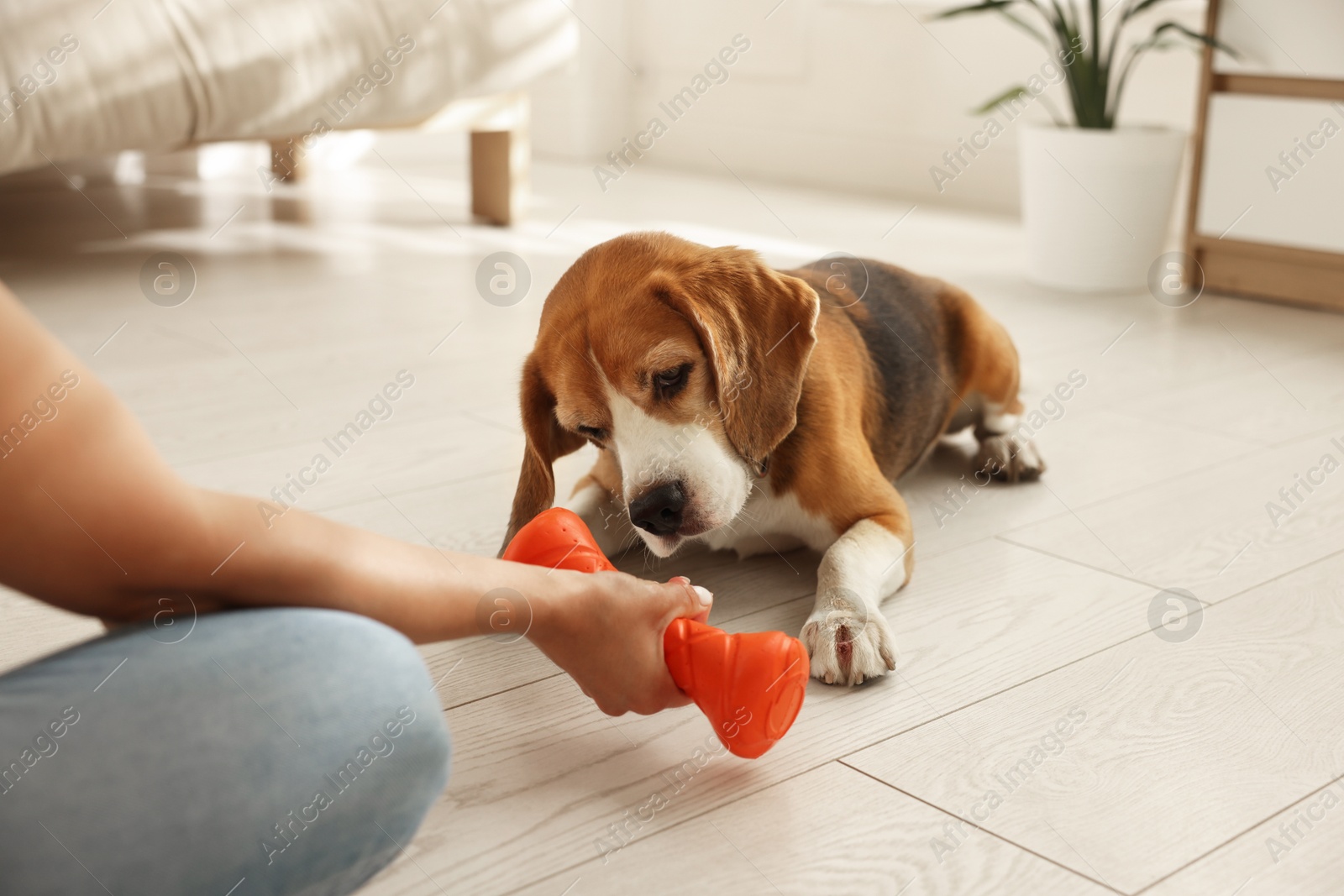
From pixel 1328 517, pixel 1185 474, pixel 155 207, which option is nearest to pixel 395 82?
pixel 155 207

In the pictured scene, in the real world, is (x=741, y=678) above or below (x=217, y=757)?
below

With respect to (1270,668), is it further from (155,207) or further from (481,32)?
(155,207)

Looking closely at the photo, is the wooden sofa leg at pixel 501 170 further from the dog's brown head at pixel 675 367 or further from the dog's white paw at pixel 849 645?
the dog's white paw at pixel 849 645

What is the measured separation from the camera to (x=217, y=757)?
2.75 feet

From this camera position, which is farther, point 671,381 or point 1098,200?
point 1098,200

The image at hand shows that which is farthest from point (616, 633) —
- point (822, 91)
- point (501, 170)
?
point (822, 91)

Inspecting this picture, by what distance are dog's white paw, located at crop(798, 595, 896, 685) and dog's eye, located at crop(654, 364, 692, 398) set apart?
369mm

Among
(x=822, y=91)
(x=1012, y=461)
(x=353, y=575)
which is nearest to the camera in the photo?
(x=353, y=575)

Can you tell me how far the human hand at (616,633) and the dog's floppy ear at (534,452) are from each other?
0.50 meters

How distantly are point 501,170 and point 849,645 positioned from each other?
13.5 feet

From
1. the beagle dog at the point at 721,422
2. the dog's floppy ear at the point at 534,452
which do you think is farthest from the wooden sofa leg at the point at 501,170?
the dog's floppy ear at the point at 534,452

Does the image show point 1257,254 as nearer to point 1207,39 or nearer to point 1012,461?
point 1207,39

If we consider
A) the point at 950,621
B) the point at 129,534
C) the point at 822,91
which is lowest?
the point at 822,91

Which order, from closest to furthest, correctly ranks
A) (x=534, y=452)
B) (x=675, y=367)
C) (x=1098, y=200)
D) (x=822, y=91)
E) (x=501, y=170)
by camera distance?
(x=675, y=367), (x=534, y=452), (x=1098, y=200), (x=501, y=170), (x=822, y=91)
